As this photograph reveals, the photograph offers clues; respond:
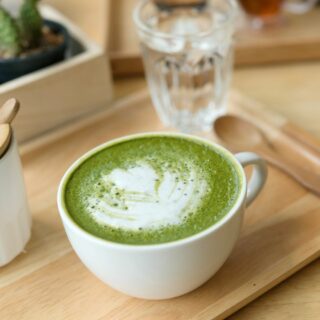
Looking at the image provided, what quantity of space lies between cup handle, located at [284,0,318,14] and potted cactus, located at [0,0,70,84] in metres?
0.48

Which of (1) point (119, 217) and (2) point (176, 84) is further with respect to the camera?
(2) point (176, 84)

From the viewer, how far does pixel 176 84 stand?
3.10 feet

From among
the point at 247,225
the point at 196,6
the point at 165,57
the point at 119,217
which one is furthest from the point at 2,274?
the point at 196,6

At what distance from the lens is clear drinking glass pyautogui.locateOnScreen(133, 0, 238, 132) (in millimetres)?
886

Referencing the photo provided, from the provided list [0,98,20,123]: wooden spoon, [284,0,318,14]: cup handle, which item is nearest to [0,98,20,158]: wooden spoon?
[0,98,20,123]: wooden spoon

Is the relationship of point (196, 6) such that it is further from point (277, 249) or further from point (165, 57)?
point (277, 249)

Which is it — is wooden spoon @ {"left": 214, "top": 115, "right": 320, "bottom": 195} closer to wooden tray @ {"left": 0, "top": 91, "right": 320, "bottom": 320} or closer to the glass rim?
wooden tray @ {"left": 0, "top": 91, "right": 320, "bottom": 320}

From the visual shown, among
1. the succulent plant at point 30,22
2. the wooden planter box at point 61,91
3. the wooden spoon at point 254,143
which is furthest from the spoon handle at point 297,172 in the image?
the succulent plant at point 30,22

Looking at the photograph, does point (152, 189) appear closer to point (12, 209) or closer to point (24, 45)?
point (12, 209)

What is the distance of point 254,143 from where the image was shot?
86 centimetres

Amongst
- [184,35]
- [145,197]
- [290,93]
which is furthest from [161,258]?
[290,93]

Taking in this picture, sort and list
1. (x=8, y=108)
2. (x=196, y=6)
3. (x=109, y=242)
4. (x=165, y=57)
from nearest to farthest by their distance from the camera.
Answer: (x=109, y=242)
(x=8, y=108)
(x=165, y=57)
(x=196, y=6)

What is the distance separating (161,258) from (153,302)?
90 millimetres

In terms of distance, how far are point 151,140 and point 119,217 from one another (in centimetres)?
14
